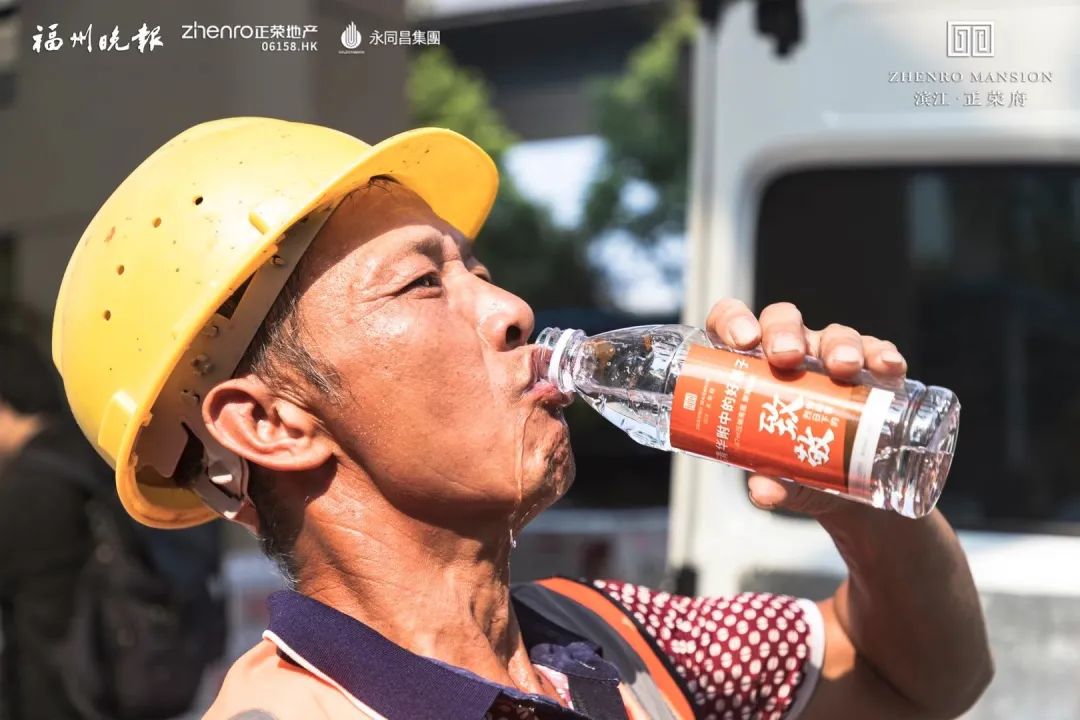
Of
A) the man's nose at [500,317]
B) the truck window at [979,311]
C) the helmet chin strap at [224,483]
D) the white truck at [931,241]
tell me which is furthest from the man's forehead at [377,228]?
the truck window at [979,311]

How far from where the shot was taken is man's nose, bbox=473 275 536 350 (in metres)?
1.79

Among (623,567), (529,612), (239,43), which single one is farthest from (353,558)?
(623,567)

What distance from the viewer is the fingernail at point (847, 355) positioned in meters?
1.66

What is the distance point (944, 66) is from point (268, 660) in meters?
2.17

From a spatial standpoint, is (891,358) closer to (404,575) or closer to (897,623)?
(897,623)

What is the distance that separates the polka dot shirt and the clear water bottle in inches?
12.5

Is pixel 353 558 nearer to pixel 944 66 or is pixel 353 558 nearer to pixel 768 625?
pixel 768 625

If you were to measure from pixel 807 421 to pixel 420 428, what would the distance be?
0.52 m

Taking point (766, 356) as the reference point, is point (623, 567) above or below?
below

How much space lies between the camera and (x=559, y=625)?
75.4 inches

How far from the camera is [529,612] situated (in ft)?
6.38

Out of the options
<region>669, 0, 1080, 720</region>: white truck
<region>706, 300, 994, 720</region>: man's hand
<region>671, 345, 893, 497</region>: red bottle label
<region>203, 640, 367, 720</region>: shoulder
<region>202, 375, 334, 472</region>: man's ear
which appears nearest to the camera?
<region>203, 640, 367, 720</region>: shoulder

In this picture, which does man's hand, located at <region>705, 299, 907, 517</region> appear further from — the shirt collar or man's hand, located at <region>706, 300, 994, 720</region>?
the shirt collar

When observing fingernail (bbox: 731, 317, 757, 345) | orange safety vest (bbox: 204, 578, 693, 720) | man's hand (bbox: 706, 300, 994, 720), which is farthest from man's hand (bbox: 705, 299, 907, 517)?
orange safety vest (bbox: 204, 578, 693, 720)
